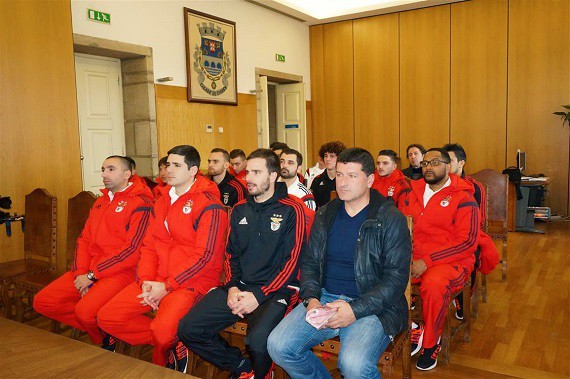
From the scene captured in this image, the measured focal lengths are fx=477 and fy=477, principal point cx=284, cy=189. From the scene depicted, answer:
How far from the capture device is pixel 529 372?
273 centimetres

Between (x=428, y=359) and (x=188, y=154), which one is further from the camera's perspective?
(x=188, y=154)

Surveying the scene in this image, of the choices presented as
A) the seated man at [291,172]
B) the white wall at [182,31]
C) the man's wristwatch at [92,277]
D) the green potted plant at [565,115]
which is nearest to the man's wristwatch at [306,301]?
the man's wristwatch at [92,277]

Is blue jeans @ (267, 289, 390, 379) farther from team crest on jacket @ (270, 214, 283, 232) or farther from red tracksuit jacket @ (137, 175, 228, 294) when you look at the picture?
red tracksuit jacket @ (137, 175, 228, 294)

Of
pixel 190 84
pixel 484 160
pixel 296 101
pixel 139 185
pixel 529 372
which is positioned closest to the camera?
pixel 529 372

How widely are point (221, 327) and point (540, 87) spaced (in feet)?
24.2

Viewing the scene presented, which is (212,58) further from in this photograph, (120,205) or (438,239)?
(438,239)

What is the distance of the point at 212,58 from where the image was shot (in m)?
7.14

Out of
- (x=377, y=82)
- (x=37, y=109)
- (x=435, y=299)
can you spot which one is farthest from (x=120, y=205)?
(x=377, y=82)

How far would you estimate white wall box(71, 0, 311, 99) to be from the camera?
18.8ft

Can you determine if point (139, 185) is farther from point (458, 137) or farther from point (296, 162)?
point (458, 137)

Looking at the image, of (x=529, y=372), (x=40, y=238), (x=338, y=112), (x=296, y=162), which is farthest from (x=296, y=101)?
(x=529, y=372)

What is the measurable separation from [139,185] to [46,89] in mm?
1508

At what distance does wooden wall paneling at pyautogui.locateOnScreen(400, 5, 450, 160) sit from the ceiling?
0.26 metres

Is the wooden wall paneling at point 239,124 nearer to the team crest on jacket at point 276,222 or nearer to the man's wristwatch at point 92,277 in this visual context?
the man's wristwatch at point 92,277
